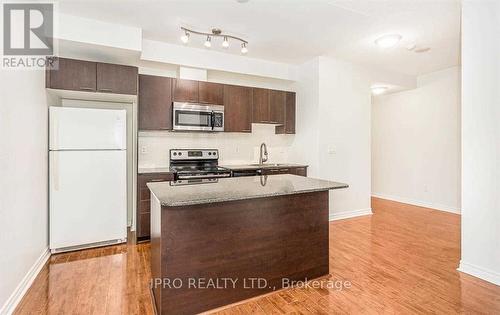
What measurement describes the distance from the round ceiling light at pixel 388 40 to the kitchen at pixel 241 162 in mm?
30

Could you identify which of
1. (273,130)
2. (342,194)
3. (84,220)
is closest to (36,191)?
(84,220)

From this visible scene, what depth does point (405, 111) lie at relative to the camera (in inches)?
228

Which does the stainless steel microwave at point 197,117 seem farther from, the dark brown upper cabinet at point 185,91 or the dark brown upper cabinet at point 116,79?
the dark brown upper cabinet at point 116,79

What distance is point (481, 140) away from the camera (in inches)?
99.7

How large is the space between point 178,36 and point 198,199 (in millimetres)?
2695

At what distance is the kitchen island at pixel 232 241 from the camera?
1.83m

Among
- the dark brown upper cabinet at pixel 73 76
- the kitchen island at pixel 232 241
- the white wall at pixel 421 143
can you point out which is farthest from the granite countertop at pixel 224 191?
the white wall at pixel 421 143

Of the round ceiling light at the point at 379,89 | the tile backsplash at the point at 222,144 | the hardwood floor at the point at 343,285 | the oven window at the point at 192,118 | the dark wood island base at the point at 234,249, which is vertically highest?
the round ceiling light at the point at 379,89

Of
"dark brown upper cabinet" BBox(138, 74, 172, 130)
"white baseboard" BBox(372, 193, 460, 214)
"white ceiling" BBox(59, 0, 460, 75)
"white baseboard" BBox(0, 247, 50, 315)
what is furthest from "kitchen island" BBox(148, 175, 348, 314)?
"white baseboard" BBox(372, 193, 460, 214)

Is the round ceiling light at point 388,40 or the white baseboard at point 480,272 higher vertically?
the round ceiling light at point 388,40

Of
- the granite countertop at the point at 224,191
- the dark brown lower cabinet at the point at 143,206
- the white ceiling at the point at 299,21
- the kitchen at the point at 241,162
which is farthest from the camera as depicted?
the dark brown lower cabinet at the point at 143,206

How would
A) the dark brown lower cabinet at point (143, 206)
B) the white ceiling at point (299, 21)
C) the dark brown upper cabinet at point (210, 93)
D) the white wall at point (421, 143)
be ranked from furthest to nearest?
the white wall at point (421, 143), the dark brown upper cabinet at point (210, 93), the dark brown lower cabinet at point (143, 206), the white ceiling at point (299, 21)

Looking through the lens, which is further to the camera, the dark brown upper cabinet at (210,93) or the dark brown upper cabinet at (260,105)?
the dark brown upper cabinet at (260,105)

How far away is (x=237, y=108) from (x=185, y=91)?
2.87 ft
